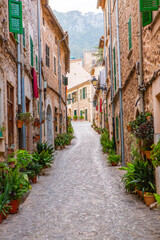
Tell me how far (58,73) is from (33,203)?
13566 millimetres

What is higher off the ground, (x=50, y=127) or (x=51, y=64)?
(x=51, y=64)

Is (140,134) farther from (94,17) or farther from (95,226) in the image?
(94,17)

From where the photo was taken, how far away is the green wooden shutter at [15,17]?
7.84 m

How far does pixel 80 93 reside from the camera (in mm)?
43719

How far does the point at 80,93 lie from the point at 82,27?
9713 cm

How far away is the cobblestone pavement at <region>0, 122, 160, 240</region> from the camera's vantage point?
15.0 ft

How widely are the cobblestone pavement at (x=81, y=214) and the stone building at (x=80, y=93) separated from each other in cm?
3264

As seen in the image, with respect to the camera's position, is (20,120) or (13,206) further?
(20,120)

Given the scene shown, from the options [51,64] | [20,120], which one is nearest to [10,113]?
[20,120]

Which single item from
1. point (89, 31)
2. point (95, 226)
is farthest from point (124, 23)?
point (89, 31)

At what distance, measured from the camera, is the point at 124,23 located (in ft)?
35.1

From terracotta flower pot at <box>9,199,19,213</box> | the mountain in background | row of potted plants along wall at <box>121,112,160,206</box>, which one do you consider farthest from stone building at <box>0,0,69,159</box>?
the mountain in background

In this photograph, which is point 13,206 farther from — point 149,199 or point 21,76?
point 21,76

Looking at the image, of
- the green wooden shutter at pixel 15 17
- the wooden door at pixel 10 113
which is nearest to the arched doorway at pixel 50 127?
the wooden door at pixel 10 113
